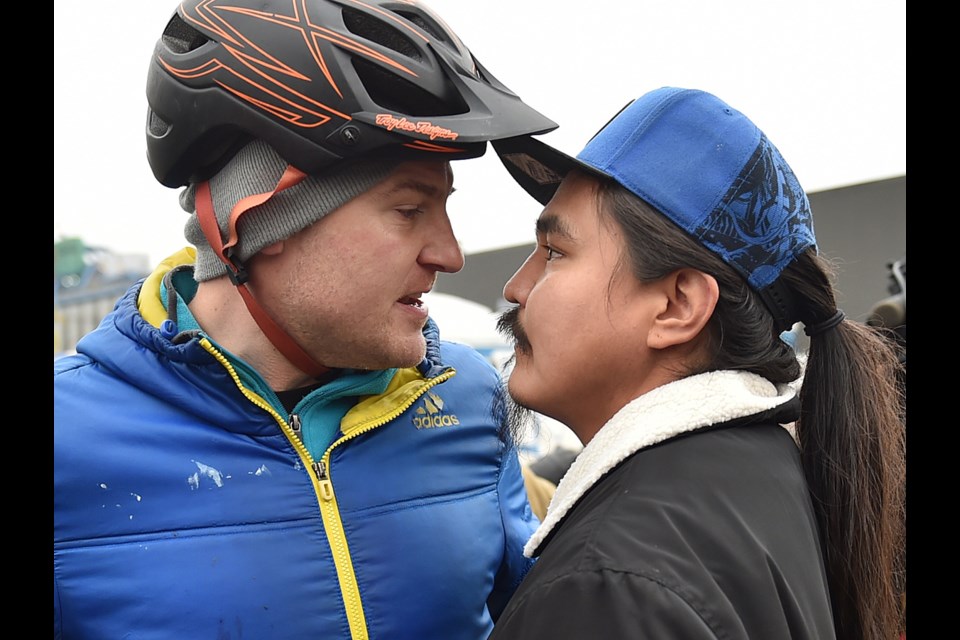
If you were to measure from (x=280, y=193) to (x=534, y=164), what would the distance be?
0.66 meters

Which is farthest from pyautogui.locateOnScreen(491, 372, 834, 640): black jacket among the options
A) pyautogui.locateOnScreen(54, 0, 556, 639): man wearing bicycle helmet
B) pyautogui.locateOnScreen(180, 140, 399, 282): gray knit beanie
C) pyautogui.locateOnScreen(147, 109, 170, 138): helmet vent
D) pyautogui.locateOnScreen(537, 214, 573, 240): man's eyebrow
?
pyautogui.locateOnScreen(147, 109, 170, 138): helmet vent

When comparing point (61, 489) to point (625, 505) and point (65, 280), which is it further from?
point (65, 280)

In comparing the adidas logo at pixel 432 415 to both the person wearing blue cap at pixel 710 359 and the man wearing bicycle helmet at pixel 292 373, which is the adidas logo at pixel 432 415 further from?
the person wearing blue cap at pixel 710 359

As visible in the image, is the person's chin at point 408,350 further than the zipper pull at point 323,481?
Yes

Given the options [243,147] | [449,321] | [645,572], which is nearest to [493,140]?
[243,147]

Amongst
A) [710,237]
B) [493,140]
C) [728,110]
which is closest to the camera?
[710,237]

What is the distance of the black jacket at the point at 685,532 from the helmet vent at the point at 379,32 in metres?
1.15

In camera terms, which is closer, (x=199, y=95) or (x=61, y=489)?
(x=61, y=489)

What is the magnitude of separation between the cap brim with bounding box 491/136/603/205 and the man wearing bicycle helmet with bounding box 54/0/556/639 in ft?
0.18

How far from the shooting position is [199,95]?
2244 mm

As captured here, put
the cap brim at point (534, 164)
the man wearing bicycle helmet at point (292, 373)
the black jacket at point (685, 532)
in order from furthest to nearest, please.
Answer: the cap brim at point (534, 164), the man wearing bicycle helmet at point (292, 373), the black jacket at point (685, 532)

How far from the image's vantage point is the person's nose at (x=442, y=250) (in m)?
2.34

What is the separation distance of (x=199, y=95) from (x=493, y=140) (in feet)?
2.54

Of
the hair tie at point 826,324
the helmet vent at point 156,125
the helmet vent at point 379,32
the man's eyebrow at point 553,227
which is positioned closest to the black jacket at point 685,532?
the hair tie at point 826,324
